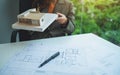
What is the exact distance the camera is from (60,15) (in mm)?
1800

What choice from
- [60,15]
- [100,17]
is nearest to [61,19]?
[60,15]

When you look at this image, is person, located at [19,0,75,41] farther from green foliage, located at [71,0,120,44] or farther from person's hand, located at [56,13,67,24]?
green foliage, located at [71,0,120,44]

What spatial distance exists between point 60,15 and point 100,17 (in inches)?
27.3

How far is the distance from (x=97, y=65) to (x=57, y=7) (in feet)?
3.04

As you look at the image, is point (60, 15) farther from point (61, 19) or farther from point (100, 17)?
point (100, 17)

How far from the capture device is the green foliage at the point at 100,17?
2.28 metres

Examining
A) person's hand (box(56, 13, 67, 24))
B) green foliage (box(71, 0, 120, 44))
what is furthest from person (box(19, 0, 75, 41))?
green foliage (box(71, 0, 120, 44))

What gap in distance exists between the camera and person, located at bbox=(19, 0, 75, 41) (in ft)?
6.02

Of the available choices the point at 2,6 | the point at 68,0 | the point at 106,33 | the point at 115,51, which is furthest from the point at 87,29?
the point at 115,51

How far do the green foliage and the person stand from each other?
357 millimetres

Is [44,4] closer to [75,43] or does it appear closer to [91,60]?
[75,43]

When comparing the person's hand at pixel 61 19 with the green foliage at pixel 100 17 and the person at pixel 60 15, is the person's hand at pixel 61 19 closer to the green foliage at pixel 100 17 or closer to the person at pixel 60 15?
the person at pixel 60 15

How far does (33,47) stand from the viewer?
4.41 ft

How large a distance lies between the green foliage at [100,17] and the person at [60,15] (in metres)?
0.36
